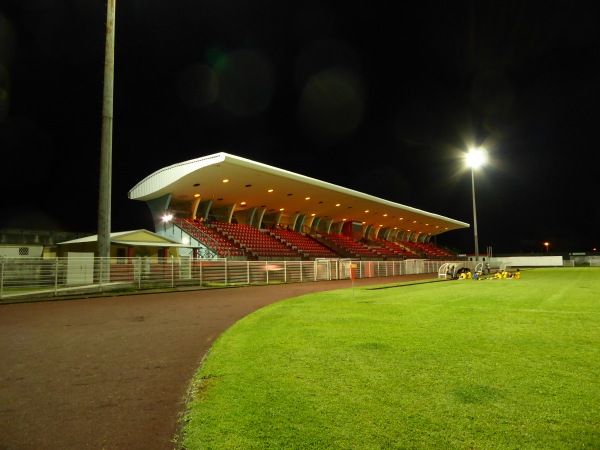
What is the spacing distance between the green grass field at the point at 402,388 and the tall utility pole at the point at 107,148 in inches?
501

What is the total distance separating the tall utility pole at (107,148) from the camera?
651 inches

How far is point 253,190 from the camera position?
3209cm

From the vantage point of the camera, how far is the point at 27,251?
24297 mm

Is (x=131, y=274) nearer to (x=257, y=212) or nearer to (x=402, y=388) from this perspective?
(x=402, y=388)

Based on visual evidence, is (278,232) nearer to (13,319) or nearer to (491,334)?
(13,319)

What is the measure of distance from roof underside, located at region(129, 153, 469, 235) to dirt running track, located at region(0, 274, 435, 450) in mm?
17936

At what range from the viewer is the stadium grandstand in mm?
27562

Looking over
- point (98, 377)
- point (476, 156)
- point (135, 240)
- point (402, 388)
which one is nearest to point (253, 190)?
point (135, 240)

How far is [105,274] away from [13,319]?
7.44 metres

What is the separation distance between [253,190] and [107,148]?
1595cm

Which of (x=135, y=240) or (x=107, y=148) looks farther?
(x=135, y=240)

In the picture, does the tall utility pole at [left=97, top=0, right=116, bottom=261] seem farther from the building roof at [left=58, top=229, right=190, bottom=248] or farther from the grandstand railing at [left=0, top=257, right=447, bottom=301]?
the building roof at [left=58, top=229, right=190, bottom=248]

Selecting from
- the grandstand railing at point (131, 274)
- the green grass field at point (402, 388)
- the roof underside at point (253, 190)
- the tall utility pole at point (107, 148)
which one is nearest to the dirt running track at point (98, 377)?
the green grass field at point (402, 388)

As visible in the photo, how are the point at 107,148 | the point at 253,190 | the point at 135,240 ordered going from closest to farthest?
the point at 107,148 < the point at 135,240 < the point at 253,190
